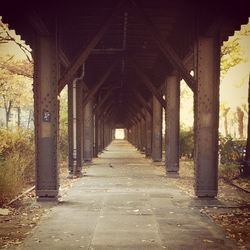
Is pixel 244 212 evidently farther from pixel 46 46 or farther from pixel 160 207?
pixel 46 46

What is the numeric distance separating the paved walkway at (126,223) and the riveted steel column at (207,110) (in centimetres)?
84

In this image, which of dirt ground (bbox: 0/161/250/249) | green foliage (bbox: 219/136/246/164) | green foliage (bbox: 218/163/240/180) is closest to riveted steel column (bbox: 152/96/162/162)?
green foliage (bbox: 219/136/246/164)

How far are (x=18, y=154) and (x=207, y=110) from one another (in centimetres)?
614

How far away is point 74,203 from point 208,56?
4863 mm

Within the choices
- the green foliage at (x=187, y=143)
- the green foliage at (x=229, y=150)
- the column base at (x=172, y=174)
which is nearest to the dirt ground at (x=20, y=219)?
the column base at (x=172, y=174)

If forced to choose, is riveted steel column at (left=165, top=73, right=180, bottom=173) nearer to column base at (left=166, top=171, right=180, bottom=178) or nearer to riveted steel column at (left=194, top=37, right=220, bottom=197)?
column base at (left=166, top=171, right=180, bottom=178)

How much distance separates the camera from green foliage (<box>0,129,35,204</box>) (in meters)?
11.0

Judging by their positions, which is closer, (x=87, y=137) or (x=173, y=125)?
(x=173, y=125)

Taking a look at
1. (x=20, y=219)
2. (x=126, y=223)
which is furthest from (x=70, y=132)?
(x=126, y=223)

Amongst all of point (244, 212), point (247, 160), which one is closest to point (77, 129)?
point (247, 160)

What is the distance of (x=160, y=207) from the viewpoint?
9.30 m

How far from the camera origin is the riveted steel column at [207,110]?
1022 centimetres

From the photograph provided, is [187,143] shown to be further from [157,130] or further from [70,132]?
[70,132]

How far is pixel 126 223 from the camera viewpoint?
756cm
